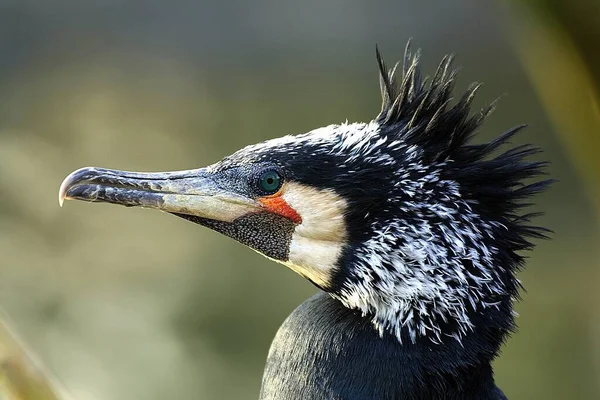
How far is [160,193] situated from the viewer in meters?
1.56

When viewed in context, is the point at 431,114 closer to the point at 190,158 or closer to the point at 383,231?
the point at 383,231

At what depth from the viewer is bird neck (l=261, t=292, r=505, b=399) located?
1.45m

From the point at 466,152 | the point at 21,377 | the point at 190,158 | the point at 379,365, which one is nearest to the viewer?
the point at 21,377

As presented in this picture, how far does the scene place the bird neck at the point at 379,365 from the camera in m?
1.45

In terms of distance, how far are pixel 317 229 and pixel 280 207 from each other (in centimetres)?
9

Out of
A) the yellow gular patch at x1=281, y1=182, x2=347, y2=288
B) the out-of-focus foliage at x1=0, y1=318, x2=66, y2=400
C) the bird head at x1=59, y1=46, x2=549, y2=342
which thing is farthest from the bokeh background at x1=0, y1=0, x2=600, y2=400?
the out-of-focus foliage at x1=0, y1=318, x2=66, y2=400

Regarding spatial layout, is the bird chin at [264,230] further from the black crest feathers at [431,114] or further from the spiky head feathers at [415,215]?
the black crest feathers at [431,114]

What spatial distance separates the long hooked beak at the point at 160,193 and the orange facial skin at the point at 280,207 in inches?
1.0

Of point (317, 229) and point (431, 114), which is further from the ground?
point (431, 114)

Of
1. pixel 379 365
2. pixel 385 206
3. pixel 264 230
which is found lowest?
pixel 379 365

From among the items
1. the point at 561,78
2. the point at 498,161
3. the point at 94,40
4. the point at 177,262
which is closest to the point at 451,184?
the point at 498,161

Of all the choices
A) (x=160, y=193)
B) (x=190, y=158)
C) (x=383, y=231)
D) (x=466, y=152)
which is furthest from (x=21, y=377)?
(x=190, y=158)

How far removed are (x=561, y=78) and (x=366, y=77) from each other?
3.78 meters

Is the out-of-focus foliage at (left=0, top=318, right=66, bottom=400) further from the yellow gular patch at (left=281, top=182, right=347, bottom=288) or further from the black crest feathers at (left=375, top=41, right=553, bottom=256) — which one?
the black crest feathers at (left=375, top=41, right=553, bottom=256)
